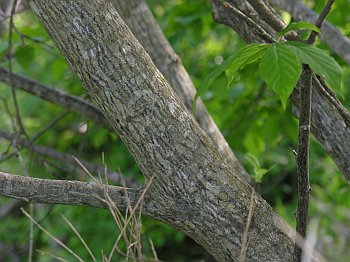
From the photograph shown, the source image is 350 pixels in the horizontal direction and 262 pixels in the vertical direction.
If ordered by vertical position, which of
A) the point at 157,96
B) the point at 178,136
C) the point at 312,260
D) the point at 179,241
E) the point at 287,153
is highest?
the point at 157,96

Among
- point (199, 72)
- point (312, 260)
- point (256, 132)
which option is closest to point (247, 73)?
point (256, 132)

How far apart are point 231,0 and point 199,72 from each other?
6.54ft

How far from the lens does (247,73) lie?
8.70 feet

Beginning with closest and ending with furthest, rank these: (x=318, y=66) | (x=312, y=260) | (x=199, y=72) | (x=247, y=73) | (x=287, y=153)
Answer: (x=318, y=66) < (x=312, y=260) < (x=247, y=73) < (x=199, y=72) < (x=287, y=153)

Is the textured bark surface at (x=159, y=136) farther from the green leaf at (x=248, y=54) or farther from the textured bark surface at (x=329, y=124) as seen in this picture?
the textured bark surface at (x=329, y=124)

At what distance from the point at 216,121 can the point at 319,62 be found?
6.26 ft

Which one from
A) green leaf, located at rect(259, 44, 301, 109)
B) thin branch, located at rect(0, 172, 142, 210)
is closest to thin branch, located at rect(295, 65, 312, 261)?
green leaf, located at rect(259, 44, 301, 109)

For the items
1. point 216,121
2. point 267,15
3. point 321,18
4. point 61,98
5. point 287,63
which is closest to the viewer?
point 287,63

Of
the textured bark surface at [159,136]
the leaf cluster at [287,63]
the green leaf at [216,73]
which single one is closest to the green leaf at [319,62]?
the leaf cluster at [287,63]

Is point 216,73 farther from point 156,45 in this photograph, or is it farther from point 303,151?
point 156,45

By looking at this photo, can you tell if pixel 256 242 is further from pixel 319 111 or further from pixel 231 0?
pixel 231 0

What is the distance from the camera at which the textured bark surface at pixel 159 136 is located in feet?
5.16

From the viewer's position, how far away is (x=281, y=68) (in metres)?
1.45

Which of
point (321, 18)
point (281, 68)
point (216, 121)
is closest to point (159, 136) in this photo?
point (281, 68)
